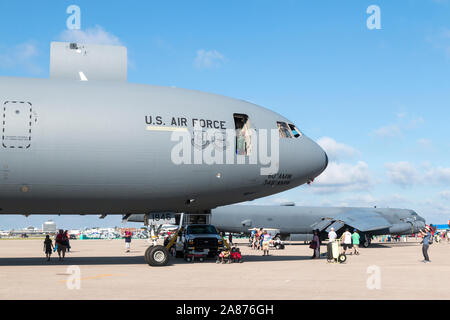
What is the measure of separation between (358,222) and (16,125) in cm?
3653

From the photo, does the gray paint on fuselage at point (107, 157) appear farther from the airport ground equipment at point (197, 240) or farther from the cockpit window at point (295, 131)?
the airport ground equipment at point (197, 240)

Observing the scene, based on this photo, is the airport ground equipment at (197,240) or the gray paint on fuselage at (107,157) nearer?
the gray paint on fuselage at (107,157)

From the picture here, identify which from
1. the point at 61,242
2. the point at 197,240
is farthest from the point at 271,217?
the point at 61,242

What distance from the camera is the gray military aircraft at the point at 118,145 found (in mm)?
16000

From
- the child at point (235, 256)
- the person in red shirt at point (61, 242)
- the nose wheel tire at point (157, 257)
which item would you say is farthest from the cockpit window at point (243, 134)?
the person in red shirt at point (61, 242)

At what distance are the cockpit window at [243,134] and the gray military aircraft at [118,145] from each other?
43 millimetres

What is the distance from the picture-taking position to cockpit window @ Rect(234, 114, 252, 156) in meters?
18.3

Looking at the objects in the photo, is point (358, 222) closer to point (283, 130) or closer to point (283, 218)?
point (283, 218)

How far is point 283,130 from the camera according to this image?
1966 cm

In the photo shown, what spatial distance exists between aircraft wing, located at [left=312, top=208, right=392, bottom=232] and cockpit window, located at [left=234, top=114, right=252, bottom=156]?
1132 inches

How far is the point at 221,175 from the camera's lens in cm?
1797

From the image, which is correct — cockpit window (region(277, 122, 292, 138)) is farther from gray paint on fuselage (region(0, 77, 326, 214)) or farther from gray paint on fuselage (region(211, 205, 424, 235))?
gray paint on fuselage (region(211, 205, 424, 235))

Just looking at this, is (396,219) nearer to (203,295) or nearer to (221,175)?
(221,175)
